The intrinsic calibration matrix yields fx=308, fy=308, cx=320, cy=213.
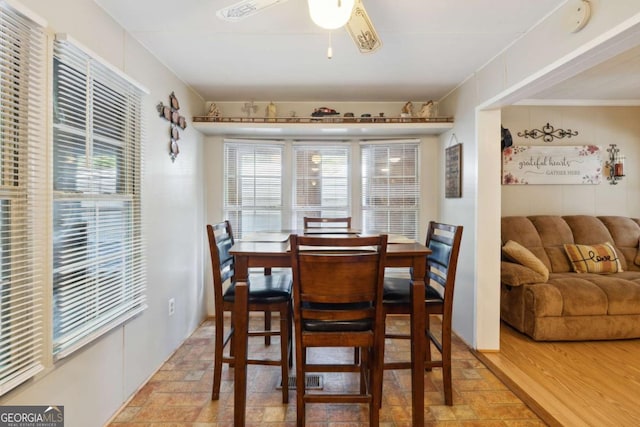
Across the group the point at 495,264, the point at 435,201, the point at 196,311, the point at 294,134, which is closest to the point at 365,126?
the point at 294,134

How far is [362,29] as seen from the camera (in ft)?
4.83

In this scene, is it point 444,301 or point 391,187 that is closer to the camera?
point 444,301

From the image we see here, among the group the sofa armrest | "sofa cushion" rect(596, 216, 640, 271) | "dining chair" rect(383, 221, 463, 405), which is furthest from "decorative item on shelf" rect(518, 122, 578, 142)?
"dining chair" rect(383, 221, 463, 405)

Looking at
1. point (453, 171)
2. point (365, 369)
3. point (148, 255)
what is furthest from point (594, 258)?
point (148, 255)

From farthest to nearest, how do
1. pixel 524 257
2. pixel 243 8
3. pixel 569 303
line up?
pixel 524 257, pixel 569 303, pixel 243 8

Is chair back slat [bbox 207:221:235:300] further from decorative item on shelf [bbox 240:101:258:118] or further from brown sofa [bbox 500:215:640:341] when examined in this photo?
brown sofa [bbox 500:215:640:341]

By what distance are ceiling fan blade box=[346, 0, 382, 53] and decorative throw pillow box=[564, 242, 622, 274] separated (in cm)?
306

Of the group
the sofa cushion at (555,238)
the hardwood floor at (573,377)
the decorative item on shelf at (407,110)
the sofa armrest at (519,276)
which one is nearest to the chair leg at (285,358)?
the hardwood floor at (573,377)

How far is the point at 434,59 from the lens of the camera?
2.35 m

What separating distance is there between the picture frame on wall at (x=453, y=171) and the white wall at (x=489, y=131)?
9 cm

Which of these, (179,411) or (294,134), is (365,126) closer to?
(294,134)

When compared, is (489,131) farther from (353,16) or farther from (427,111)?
(353,16)

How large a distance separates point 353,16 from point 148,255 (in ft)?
6.31

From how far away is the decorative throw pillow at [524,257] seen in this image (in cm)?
279
